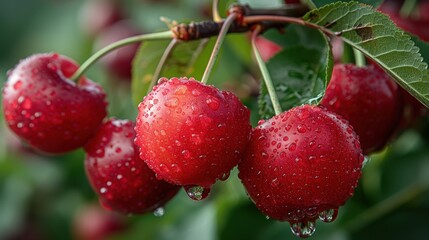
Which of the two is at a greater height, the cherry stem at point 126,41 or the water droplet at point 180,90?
the water droplet at point 180,90

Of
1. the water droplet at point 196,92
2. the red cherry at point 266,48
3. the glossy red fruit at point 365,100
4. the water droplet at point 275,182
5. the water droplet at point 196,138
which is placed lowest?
the red cherry at point 266,48

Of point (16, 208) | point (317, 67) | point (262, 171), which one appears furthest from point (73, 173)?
point (262, 171)

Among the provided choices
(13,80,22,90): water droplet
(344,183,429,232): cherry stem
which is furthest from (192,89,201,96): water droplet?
(344,183,429,232): cherry stem

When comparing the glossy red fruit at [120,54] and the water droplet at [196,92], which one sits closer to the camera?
the water droplet at [196,92]

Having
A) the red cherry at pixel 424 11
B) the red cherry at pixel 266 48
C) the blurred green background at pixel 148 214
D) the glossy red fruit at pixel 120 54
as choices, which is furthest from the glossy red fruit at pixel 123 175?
the glossy red fruit at pixel 120 54

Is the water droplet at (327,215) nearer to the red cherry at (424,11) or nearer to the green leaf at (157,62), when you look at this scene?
the green leaf at (157,62)

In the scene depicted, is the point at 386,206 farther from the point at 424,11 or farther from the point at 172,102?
the point at 172,102

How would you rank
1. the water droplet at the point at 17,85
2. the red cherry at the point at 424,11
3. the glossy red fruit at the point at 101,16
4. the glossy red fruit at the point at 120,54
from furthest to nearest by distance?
the glossy red fruit at the point at 101,16, the glossy red fruit at the point at 120,54, the red cherry at the point at 424,11, the water droplet at the point at 17,85

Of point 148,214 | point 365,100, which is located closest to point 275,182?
point 365,100
